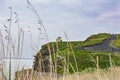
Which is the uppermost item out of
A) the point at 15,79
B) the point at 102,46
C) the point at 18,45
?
the point at 102,46

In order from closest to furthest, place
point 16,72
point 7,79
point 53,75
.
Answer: point 7,79 → point 16,72 → point 53,75

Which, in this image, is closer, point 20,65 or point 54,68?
point 20,65

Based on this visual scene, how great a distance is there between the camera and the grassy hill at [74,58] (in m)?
4.63

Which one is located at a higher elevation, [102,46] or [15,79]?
[102,46]

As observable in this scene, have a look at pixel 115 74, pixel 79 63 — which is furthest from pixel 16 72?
pixel 79 63

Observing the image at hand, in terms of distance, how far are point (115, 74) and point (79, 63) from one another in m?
27.1

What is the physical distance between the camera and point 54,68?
185 inches

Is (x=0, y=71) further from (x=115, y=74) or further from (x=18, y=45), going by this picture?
(x=115, y=74)

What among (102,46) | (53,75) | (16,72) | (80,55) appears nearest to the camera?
(16,72)

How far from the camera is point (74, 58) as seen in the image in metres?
4.74

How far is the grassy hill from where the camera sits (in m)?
4.63

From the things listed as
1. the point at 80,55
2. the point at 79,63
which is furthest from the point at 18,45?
the point at 80,55

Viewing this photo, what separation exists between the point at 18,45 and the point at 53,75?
81 cm

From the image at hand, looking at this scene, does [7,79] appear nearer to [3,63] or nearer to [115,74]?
[3,63]
